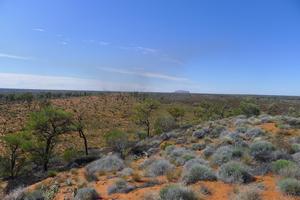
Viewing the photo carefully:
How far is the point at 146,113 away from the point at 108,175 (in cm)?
2954

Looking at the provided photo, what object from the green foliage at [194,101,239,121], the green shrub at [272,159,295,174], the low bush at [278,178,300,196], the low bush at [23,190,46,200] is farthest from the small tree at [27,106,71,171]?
the green foliage at [194,101,239,121]

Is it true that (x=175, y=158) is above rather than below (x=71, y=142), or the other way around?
above

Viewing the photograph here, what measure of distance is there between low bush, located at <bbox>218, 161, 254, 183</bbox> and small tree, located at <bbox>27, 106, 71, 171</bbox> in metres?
21.6

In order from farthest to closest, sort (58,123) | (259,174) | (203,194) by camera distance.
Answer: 1. (58,123)
2. (259,174)
3. (203,194)

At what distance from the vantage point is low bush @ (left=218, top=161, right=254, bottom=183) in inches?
393

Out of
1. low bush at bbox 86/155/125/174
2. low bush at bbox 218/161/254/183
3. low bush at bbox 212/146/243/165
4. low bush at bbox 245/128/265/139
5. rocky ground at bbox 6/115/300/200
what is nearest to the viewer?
rocky ground at bbox 6/115/300/200

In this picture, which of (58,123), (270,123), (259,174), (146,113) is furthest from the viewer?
(146,113)

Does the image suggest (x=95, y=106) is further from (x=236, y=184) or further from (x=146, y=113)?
(x=236, y=184)

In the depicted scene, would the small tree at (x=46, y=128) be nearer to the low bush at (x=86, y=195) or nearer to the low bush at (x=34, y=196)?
the low bush at (x=34, y=196)

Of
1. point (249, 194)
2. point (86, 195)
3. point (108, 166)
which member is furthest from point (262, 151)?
point (108, 166)

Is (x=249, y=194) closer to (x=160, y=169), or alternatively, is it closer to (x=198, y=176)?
(x=198, y=176)

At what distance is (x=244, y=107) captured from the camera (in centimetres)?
5331

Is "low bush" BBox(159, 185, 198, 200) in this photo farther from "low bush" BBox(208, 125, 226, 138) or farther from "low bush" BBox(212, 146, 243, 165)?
"low bush" BBox(208, 125, 226, 138)

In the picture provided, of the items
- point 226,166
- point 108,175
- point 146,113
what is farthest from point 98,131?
point 226,166
